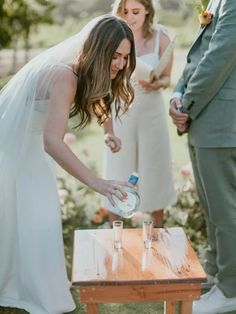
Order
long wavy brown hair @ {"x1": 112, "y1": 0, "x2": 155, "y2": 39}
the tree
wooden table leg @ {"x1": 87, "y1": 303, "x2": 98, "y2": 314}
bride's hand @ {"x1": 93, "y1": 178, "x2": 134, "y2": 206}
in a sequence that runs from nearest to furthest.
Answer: wooden table leg @ {"x1": 87, "y1": 303, "x2": 98, "y2": 314}
bride's hand @ {"x1": 93, "y1": 178, "x2": 134, "y2": 206}
long wavy brown hair @ {"x1": 112, "y1": 0, "x2": 155, "y2": 39}
the tree

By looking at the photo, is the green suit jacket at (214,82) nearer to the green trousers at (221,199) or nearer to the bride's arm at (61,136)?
the green trousers at (221,199)

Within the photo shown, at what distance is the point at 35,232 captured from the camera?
332 centimetres

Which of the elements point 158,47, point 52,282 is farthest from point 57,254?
point 158,47

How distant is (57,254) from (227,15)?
1.51 m

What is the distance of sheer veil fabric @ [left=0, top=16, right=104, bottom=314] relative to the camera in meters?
3.26

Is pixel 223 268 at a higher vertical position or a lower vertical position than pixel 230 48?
lower

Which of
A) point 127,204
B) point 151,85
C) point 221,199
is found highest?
point 151,85

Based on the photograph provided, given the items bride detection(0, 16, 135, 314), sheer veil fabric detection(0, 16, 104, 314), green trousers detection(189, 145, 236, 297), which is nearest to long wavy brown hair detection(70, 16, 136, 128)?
bride detection(0, 16, 135, 314)

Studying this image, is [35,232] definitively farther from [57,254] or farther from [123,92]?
[123,92]

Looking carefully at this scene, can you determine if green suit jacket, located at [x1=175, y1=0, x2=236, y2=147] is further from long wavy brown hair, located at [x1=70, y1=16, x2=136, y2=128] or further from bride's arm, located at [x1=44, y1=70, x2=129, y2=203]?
bride's arm, located at [x1=44, y1=70, x2=129, y2=203]

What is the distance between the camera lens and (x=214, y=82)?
127 inches

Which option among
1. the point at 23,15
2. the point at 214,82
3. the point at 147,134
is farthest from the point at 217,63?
the point at 23,15

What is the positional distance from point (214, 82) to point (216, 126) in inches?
9.5

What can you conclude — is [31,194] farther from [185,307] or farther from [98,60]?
[185,307]
